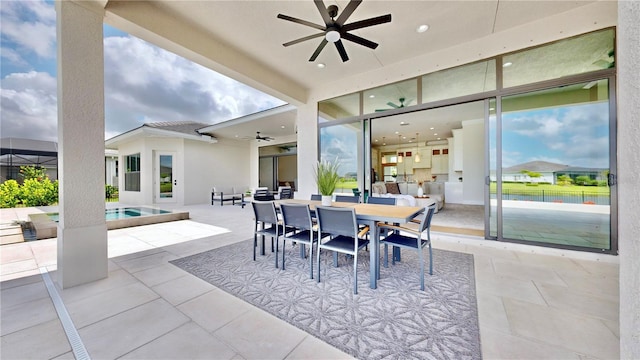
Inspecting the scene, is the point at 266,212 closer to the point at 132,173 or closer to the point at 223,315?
the point at 223,315

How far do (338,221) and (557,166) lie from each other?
11.2ft

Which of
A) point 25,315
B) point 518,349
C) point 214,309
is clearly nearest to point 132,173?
point 25,315

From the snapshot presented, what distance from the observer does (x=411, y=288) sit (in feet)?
7.51

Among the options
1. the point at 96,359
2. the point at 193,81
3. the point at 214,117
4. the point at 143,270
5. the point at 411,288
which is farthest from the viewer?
the point at 214,117

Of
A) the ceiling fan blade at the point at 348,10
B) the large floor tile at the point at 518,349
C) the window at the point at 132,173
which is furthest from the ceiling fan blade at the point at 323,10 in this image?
the window at the point at 132,173

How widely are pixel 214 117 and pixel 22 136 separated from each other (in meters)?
14.1

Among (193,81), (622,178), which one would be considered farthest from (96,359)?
(193,81)

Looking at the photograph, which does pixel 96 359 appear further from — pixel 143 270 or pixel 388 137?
pixel 388 137

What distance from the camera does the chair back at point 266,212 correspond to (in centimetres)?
288

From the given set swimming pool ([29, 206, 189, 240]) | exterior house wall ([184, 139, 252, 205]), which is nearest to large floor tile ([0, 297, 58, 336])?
swimming pool ([29, 206, 189, 240])

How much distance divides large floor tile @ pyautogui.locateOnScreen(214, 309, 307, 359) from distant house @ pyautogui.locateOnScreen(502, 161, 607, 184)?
12.4ft

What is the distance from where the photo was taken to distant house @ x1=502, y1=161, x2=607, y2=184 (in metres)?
3.04

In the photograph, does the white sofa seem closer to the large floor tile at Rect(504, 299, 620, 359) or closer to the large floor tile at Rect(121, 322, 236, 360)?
the large floor tile at Rect(504, 299, 620, 359)

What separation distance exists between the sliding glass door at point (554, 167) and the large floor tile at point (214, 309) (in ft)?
12.4
